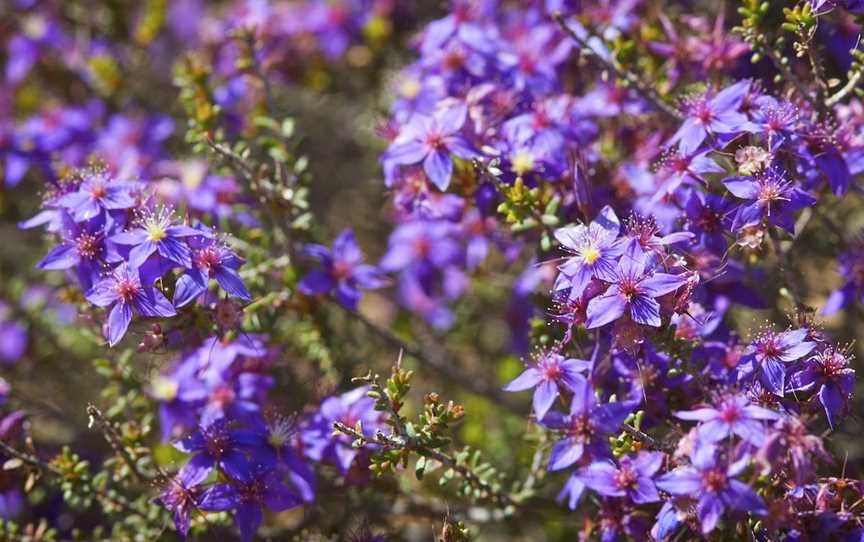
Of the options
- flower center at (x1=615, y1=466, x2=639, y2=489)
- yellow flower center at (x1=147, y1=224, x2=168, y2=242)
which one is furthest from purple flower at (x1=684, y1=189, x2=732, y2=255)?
yellow flower center at (x1=147, y1=224, x2=168, y2=242)

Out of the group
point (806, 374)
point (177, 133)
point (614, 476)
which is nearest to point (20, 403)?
point (177, 133)

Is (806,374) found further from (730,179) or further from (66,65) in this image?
(66,65)

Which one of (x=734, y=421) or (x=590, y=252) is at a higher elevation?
(x=590, y=252)

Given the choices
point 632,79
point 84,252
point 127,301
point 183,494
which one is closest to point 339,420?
point 183,494

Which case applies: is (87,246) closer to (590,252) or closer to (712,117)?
(590,252)

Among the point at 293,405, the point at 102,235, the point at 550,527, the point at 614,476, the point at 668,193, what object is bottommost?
the point at 550,527
